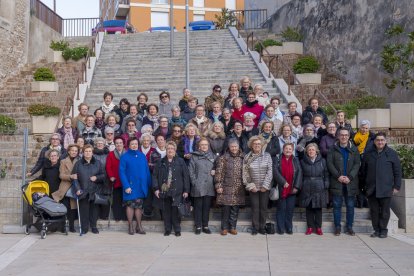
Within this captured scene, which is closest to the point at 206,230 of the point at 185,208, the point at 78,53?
the point at 185,208

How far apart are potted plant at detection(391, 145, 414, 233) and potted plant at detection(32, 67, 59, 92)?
46.3 feet

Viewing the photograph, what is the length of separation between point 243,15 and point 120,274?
2980 cm

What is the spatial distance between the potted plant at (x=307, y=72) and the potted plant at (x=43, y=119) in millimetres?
8448

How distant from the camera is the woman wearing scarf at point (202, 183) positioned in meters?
11.1

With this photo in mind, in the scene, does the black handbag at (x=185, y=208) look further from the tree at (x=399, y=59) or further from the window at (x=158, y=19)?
the window at (x=158, y=19)

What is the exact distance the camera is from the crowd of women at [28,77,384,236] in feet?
35.9

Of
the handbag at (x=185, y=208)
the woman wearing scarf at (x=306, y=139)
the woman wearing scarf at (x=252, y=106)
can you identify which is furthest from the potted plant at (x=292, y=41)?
the handbag at (x=185, y=208)

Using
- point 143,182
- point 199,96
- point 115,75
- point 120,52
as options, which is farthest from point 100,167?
point 120,52

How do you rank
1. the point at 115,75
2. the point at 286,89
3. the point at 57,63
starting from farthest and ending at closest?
the point at 57,63 → the point at 115,75 → the point at 286,89

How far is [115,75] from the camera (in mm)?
22250

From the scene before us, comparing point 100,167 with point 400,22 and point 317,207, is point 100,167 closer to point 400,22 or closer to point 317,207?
point 317,207

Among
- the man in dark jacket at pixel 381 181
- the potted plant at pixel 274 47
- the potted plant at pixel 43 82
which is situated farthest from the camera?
the potted plant at pixel 274 47

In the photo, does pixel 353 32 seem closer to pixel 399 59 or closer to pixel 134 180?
pixel 399 59

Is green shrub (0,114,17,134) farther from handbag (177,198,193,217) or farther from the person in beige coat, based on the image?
handbag (177,198,193,217)
